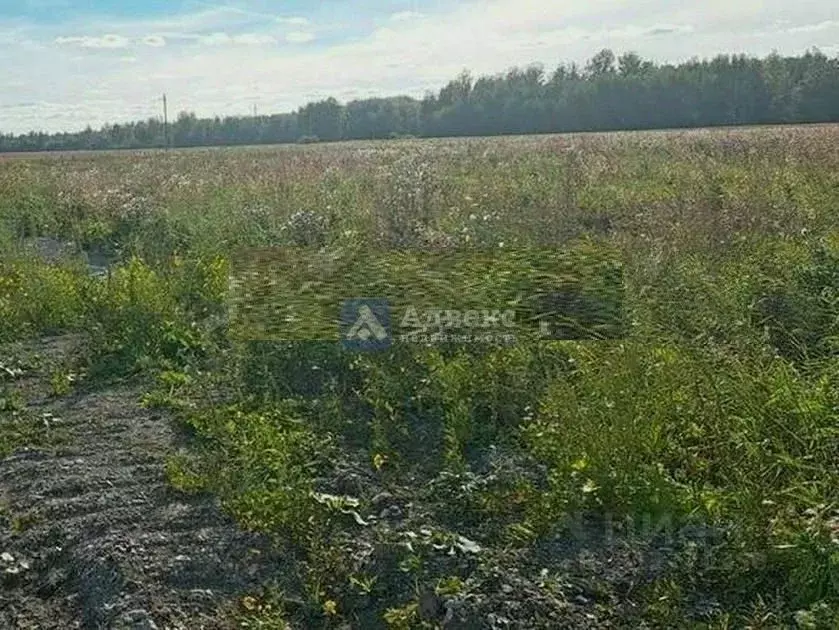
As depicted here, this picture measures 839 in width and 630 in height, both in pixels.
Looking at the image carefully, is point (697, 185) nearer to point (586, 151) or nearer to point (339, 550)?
Result: point (586, 151)

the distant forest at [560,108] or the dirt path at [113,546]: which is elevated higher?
the distant forest at [560,108]

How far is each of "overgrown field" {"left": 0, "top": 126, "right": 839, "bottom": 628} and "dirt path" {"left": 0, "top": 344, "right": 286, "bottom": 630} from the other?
6.3 inches

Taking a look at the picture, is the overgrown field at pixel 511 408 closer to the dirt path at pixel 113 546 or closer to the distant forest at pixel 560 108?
the dirt path at pixel 113 546

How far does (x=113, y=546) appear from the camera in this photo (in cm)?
346

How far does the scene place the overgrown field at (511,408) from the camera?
3117mm

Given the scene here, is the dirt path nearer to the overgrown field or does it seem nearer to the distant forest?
the overgrown field

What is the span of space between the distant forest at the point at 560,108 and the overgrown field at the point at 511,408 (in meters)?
48.6

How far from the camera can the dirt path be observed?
312 centimetres

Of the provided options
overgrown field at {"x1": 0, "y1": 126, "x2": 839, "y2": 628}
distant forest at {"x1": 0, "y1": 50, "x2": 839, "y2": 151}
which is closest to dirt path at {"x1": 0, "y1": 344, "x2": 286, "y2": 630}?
overgrown field at {"x1": 0, "y1": 126, "x2": 839, "y2": 628}

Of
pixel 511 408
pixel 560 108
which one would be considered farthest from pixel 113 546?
pixel 560 108

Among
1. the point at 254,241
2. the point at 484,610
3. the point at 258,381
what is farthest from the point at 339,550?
the point at 254,241

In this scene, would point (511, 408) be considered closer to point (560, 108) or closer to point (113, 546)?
point (113, 546)

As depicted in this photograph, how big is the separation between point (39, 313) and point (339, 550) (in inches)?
193

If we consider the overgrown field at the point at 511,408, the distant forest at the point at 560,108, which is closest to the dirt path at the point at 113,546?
the overgrown field at the point at 511,408
